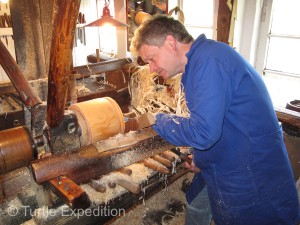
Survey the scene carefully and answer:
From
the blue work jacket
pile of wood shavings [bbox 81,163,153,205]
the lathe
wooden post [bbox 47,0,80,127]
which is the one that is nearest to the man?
the blue work jacket

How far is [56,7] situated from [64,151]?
1.04m

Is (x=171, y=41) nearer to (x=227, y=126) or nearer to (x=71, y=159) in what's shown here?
(x=227, y=126)

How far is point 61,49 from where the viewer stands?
1.19 meters

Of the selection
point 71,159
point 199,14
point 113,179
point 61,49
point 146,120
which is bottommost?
point 113,179

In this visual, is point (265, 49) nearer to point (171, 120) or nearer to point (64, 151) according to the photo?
point (171, 120)

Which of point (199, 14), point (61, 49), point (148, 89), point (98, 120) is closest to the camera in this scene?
point (61, 49)

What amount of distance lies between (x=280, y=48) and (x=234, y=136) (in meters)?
4.92

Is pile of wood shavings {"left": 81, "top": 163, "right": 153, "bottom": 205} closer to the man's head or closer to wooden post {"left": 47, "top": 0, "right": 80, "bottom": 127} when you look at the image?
wooden post {"left": 47, "top": 0, "right": 80, "bottom": 127}

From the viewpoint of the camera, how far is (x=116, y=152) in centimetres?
182

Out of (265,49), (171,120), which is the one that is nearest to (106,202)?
(171,120)

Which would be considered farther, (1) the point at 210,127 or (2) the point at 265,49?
(2) the point at 265,49

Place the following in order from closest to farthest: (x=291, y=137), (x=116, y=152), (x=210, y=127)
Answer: (x=210, y=127) < (x=116, y=152) < (x=291, y=137)

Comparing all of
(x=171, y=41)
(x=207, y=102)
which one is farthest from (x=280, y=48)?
(x=207, y=102)

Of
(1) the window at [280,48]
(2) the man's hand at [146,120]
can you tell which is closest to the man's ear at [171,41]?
(2) the man's hand at [146,120]
